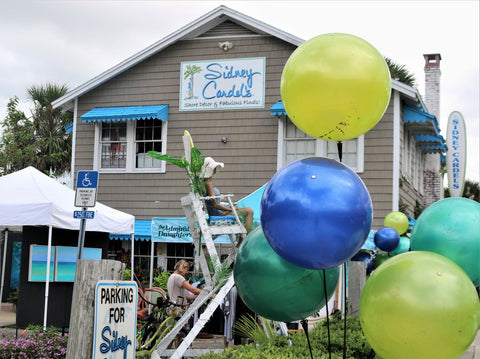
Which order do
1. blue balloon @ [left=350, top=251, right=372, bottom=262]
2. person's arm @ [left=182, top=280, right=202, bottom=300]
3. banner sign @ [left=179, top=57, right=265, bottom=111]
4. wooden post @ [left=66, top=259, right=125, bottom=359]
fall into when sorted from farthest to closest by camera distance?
banner sign @ [left=179, top=57, right=265, bottom=111], blue balloon @ [left=350, top=251, right=372, bottom=262], person's arm @ [left=182, top=280, right=202, bottom=300], wooden post @ [left=66, top=259, right=125, bottom=359]

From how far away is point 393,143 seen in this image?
13.9 m

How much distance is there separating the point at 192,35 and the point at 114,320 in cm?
1195

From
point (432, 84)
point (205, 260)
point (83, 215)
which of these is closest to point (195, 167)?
point (205, 260)

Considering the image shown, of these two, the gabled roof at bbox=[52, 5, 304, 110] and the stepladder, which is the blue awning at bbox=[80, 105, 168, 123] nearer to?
the gabled roof at bbox=[52, 5, 304, 110]

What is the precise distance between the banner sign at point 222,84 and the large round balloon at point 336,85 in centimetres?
1148

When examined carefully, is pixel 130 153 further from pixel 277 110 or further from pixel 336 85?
pixel 336 85

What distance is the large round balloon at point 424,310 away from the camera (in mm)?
2787

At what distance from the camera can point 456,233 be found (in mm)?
3393

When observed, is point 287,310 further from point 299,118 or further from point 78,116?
point 78,116

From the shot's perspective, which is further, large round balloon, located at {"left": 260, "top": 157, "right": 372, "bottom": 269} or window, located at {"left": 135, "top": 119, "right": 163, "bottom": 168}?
window, located at {"left": 135, "top": 119, "right": 163, "bottom": 168}

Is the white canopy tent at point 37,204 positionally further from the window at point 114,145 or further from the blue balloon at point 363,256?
the blue balloon at point 363,256

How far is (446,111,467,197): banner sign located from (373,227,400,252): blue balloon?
462cm

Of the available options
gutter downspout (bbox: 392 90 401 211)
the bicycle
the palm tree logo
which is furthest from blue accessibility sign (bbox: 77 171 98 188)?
gutter downspout (bbox: 392 90 401 211)

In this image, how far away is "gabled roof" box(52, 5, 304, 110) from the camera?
14.5m
